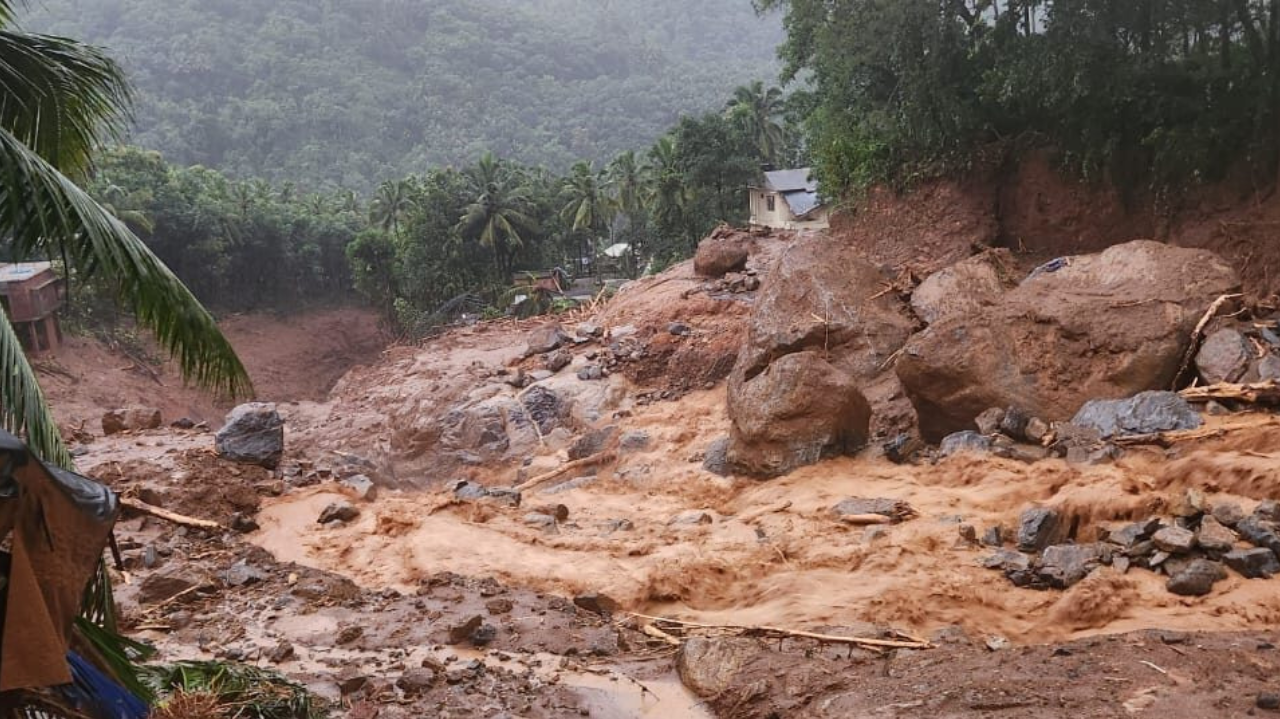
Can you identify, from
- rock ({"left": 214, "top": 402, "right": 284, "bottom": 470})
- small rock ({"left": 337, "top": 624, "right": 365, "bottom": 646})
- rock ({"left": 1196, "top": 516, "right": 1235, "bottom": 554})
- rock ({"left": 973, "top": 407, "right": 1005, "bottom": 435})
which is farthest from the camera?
rock ({"left": 214, "top": 402, "right": 284, "bottom": 470})

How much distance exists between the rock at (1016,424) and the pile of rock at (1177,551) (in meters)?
2.30

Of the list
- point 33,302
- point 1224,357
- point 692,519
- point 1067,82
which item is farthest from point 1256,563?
point 33,302

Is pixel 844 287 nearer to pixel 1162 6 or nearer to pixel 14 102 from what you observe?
pixel 1162 6

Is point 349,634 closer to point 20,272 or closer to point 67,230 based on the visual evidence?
point 67,230

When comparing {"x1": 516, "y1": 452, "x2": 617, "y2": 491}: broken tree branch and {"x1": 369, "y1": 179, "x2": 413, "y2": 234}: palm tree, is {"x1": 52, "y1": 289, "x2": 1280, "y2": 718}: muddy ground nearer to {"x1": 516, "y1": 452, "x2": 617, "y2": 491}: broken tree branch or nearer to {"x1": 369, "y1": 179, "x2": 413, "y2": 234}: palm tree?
{"x1": 516, "y1": 452, "x2": 617, "y2": 491}: broken tree branch

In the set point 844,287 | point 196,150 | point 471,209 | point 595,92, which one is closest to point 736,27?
point 595,92

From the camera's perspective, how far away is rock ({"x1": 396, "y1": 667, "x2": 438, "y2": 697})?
607cm

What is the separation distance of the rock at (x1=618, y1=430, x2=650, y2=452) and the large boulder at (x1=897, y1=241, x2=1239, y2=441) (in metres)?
3.93

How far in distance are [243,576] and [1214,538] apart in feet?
25.7

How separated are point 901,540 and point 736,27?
362 ft

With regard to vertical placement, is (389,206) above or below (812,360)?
above

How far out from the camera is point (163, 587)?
26.8 ft

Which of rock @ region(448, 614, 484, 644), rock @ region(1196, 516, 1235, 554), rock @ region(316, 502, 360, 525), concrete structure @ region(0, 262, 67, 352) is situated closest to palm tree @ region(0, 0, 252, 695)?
rock @ region(448, 614, 484, 644)

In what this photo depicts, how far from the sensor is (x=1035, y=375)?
9.88m
